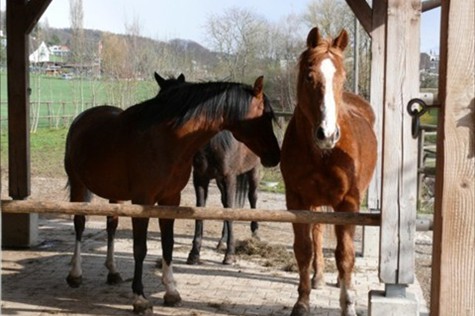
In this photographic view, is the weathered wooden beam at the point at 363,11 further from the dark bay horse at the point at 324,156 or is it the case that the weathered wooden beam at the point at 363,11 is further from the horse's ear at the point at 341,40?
the horse's ear at the point at 341,40

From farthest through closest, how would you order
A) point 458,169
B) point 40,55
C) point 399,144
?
point 40,55
point 399,144
point 458,169

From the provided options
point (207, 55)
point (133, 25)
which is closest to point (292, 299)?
point (207, 55)

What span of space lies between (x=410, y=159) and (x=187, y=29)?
62.3 ft

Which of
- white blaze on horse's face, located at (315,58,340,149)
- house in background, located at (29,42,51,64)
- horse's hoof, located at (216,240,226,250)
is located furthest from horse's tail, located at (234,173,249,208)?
house in background, located at (29,42,51,64)

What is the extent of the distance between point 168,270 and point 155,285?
2.10 feet

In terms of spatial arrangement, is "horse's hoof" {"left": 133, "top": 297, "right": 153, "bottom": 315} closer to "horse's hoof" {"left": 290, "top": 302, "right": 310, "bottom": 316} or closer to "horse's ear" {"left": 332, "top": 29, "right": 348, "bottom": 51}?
"horse's hoof" {"left": 290, "top": 302, "right": 310, "bottom": 316}

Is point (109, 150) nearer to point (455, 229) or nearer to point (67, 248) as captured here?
point (67, 248)

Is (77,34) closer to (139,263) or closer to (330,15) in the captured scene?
(330,15)

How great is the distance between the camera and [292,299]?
16.5 feet

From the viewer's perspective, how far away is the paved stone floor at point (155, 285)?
469 centimetres

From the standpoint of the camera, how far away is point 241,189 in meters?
6.96

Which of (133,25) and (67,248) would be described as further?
(133,25)

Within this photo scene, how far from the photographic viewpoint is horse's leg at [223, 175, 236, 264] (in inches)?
243

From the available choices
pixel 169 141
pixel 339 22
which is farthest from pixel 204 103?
pixel 339 22
